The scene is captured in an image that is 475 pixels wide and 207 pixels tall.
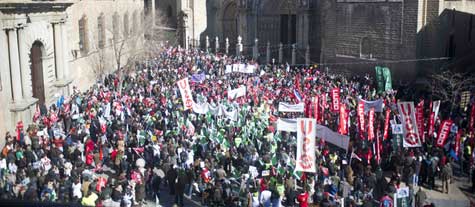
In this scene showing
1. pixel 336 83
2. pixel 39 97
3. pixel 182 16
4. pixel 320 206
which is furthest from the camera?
pixel 182 16

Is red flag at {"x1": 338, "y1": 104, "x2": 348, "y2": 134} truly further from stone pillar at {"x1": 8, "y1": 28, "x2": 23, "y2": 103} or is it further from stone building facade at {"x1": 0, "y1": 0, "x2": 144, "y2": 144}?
stone pillar at {"x1": 8, "y1": 28, "x2": 23, "y2": 103}

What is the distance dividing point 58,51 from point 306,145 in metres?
17.7

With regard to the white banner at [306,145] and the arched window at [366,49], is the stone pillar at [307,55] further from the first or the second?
the white banner at [306,145]

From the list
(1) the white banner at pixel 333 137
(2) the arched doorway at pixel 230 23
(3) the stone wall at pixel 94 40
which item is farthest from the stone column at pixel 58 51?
(2) the arched doorway at pixel 230 23

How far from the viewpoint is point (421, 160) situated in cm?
1788

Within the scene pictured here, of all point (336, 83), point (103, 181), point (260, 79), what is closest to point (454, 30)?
point (336, 83)

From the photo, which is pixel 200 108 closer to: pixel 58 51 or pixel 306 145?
pixel 306 145

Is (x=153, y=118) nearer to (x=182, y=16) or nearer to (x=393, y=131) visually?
(x=393, y=131)

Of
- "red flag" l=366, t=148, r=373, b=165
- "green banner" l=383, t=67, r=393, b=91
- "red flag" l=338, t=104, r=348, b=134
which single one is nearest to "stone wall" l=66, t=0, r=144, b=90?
"green banner" l=383, t=67, r=393, b=91

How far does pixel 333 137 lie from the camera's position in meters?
19.1

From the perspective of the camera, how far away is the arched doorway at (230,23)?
168 feet

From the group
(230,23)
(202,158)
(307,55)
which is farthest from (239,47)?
(202,158)

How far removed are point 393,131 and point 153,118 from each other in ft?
29.9

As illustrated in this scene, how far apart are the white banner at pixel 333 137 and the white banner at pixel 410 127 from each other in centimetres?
183
